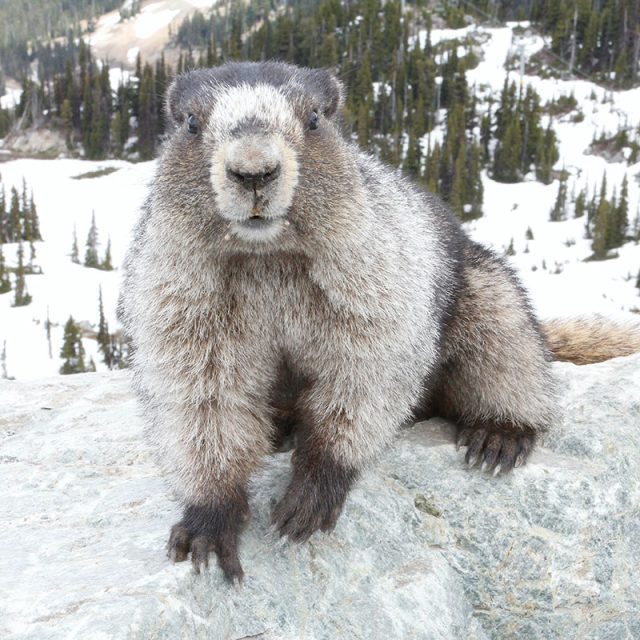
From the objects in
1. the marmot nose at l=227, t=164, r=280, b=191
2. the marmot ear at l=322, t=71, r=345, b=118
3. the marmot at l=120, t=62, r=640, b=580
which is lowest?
the marmot at l=120, t=62, r=640, b=580

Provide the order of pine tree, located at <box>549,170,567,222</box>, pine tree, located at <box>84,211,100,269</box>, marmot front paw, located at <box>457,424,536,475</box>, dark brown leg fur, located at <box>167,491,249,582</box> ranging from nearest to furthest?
dark brown leg fur, located at <box>167,491,249,582</box> < marmot front paw, located at <box>457,424,536,475</box> < pine tree, located at <box>549,170,567,222</box> < pine tree, located at <box>84,211,100,269</box>

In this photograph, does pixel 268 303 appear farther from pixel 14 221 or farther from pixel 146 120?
pixel 146 120

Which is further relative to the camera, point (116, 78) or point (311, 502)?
point (116, 78)

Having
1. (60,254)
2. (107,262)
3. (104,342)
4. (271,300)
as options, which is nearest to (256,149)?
(271,300)

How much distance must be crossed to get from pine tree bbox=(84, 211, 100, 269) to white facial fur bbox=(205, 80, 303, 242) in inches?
1723

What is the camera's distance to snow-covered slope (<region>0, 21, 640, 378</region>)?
32.5m

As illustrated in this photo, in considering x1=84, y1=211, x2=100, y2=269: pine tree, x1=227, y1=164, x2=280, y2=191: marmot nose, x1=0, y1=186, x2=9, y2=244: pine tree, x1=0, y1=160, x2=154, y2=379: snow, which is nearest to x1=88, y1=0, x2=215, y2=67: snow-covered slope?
x1=0, y1=160, x2=154, y2=379: snow

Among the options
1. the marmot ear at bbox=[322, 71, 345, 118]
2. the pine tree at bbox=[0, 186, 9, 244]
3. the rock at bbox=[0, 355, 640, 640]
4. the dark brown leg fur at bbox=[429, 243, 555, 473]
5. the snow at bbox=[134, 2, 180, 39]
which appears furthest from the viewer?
the snow at bbox=[134, 2, 180, 39]

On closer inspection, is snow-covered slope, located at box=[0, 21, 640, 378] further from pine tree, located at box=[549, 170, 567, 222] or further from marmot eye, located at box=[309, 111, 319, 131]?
marmot eye, located at box=[309, 111, 319, 131]

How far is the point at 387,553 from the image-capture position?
4195 millimetres

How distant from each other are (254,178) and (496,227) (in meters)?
41.3

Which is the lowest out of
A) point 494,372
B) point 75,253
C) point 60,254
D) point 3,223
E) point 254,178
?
point 60,254

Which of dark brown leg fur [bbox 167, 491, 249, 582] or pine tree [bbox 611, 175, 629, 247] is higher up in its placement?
dark brown leg fur [bbox 167, 491, 249, 582]

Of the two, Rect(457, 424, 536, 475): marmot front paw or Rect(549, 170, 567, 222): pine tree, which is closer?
Rect(457, 424, 536, 475): marmot front paw
